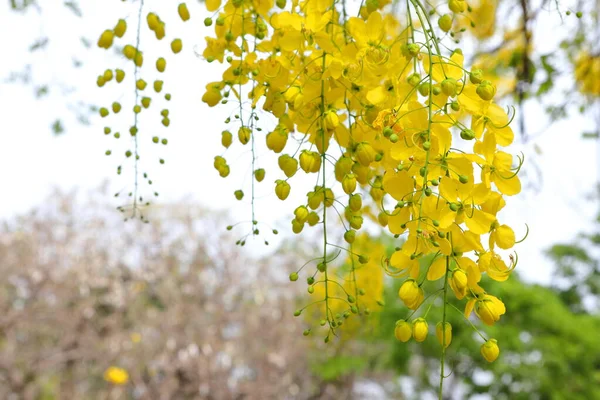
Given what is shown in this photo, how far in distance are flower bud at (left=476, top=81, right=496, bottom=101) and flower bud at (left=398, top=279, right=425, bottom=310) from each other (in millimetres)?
190

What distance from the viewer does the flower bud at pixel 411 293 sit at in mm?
557

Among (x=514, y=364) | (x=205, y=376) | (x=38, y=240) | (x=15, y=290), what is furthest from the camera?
(x=38, y=240)

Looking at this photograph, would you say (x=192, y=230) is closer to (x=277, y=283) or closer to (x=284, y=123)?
(x=277, y=283)

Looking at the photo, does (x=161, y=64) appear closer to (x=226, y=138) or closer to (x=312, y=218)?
(x=226, y=138)

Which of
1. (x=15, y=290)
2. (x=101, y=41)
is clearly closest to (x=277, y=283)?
(x=15, y=290)

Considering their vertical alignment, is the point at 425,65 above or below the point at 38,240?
above

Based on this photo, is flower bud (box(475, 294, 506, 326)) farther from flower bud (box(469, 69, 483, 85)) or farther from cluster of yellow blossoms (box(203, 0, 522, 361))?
flower bud (box(469, 69, 483, 85))

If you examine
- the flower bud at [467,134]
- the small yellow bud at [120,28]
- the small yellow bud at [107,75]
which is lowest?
the flower bud at [467,134]

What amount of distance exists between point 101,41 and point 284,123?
406mm

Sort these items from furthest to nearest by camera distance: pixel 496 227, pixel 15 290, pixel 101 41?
pixel 15 290 → pixel 101 41 → pixel 496 227

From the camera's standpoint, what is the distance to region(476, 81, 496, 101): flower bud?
0.55 meters

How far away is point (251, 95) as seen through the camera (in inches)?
29.7

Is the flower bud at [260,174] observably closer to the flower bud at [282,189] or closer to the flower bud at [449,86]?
the flower bud at [282,189]

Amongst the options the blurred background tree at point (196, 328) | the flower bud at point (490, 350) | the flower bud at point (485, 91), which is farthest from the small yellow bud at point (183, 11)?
the blurred background tree at point (196, 328)
